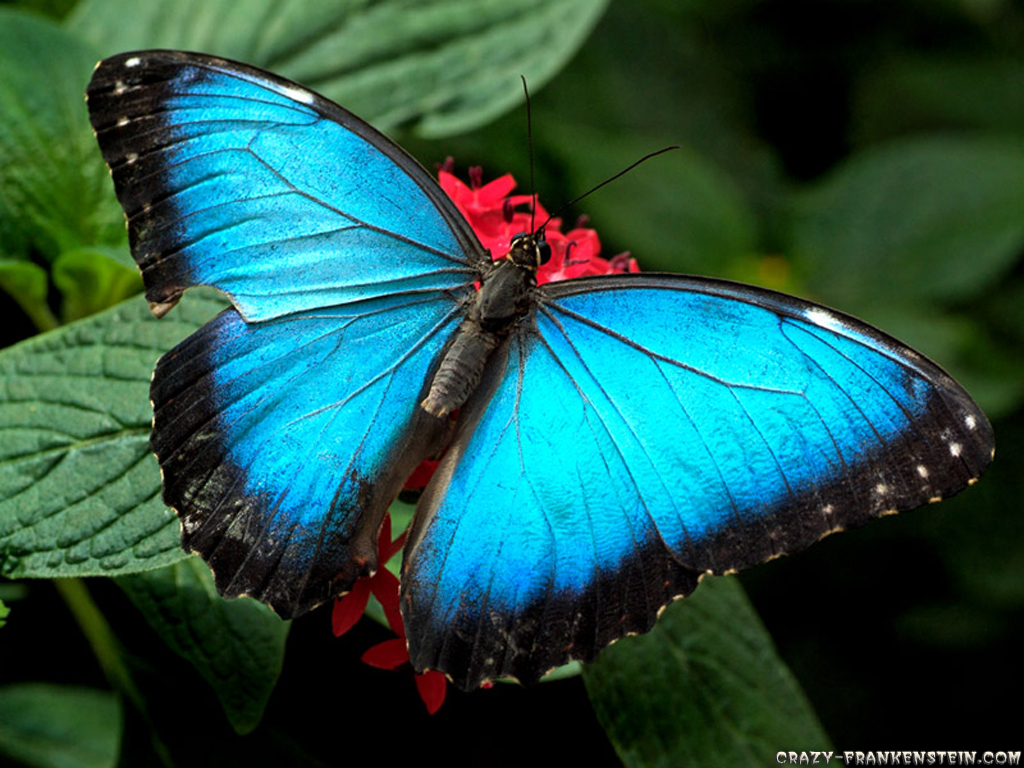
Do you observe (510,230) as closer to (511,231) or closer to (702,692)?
(511,231)

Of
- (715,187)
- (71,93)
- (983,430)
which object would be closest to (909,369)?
(983,430)

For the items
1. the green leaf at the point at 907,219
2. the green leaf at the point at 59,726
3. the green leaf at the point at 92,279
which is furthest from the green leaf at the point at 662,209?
the green leaf at the point at 59,726

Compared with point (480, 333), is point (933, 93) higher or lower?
higher

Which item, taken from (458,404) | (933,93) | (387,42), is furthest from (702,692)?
(933,93)

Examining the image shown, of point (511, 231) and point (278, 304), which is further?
point (511, 231)

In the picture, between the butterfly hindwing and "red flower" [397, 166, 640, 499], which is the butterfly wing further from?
"red flower" [397, 166, 640, 499]

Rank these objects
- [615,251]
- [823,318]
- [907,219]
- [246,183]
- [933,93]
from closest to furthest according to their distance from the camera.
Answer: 1. [823,318]
2. [246,183]
3. [615,251]
4. [907,219]
5. [933,93]

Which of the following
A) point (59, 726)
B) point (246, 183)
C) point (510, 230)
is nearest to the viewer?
point (246, 183)
